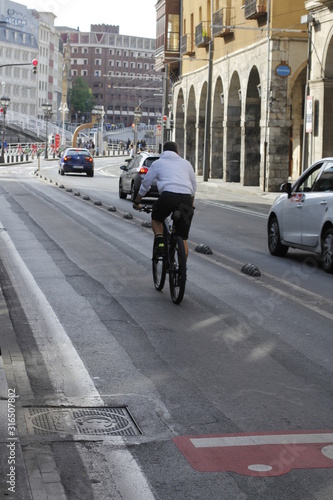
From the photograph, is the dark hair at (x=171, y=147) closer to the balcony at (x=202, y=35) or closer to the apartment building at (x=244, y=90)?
the apartment building at (x=244, y=90)

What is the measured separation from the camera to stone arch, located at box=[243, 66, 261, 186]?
1842 inches

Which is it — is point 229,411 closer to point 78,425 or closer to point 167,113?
point 78,425

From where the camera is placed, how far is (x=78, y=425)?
6.07 metres

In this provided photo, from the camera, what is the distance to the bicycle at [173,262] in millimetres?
10641

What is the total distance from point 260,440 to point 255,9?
38.2 m

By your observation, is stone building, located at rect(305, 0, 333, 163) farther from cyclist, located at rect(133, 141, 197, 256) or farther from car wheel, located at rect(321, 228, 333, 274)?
cyclist, located at rect(133, 141, 197, 256)

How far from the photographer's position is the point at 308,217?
15.4 metres

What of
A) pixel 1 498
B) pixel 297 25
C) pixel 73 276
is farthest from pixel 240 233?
pixel 297 25

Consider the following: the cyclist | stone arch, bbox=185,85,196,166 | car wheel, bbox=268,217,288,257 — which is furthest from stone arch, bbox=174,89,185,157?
the cyclist

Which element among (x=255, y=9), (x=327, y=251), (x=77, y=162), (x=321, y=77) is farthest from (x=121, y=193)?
(x=77, y=162)

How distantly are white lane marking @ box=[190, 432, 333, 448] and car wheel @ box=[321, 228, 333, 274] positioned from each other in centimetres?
861

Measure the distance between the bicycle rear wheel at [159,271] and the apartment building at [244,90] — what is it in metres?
25.8

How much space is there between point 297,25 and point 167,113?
2995 centimetres

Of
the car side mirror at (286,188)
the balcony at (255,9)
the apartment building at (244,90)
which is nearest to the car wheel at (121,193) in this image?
the apartment building at (244,90)
